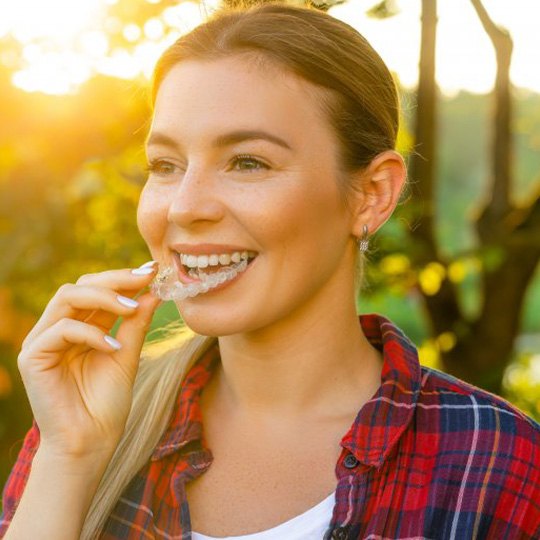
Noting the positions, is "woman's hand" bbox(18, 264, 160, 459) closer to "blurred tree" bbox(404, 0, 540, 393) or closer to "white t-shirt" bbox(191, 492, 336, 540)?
"white t-shirt" bbox(191, 492, 336, 540)

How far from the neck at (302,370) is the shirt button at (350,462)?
0.17 m

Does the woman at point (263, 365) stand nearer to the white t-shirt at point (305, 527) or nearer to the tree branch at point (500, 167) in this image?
the white t-shirt at point (305, 527)

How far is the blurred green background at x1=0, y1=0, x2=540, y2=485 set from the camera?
3717 millimetres

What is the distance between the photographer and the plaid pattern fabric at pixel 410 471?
2.00m

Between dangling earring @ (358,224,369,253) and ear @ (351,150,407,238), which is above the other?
ear @ (351,150,407,238)

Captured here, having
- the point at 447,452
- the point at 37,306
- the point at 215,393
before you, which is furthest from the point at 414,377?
the point at 37,306

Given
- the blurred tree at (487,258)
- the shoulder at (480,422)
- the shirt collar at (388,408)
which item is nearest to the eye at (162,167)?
the shirt collar at (388,408)

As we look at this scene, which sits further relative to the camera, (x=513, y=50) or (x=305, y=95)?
(x=513, y=50)

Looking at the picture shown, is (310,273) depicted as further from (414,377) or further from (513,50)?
(513,50)

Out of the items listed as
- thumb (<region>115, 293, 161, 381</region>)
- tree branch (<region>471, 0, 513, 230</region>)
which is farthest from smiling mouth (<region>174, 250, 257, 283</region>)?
tree branch (<region>471, 0, 513, 230</region>)

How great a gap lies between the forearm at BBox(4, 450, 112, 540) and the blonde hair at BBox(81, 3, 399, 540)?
10 cm

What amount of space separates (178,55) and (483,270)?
216 centimetres

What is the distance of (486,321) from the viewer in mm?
4043

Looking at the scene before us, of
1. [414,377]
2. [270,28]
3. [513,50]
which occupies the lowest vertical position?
[414,377]
